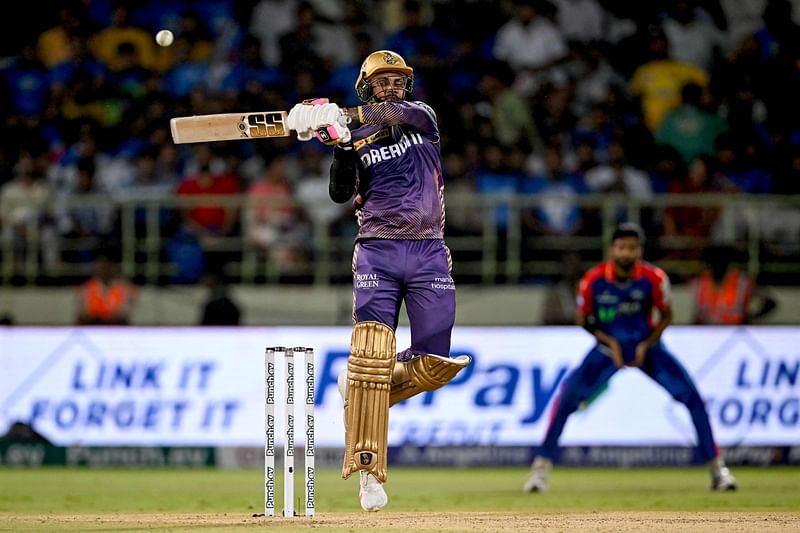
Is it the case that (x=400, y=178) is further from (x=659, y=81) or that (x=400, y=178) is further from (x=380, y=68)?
(x=659, y=81)

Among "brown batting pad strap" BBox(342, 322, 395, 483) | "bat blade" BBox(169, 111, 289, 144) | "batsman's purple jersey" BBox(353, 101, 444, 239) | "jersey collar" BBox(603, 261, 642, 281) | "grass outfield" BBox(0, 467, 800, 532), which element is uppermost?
"bat blade" BBox(169, 111, 289, 144)

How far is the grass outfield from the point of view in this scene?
900 centimetres

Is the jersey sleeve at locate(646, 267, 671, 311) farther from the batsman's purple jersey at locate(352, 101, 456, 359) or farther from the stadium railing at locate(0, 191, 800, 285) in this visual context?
the batsman's purple jersey at locate(352, 101, 456, 359)

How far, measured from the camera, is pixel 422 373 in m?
9.43

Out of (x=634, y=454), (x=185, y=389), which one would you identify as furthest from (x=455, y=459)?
(x=185, y=389)

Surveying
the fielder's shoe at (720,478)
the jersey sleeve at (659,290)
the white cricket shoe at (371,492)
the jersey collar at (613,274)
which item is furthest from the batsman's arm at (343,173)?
the fielder's shoe at (720,478)

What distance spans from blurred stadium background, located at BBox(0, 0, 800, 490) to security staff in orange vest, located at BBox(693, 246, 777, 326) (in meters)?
0.08

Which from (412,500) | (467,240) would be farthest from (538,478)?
(467,240)

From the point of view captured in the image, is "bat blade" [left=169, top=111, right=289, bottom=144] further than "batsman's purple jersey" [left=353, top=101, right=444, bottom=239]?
No

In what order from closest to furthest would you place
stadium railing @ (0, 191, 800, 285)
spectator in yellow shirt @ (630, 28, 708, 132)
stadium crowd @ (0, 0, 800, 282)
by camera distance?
stadium railing @ (0, 191, 800, 285), stadium crowd @ (0, 0, 800, 282), spectator in yellow shirt @ (630, 28, 708, 132)

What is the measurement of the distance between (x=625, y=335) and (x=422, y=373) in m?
4.18

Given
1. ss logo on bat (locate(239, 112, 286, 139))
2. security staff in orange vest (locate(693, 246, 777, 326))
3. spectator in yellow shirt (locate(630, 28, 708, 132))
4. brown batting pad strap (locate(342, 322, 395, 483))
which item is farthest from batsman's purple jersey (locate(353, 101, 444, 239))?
spectator in yellow shirt (locate(630, 28, 708, 132))

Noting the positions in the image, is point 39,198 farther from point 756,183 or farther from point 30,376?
point 756,183

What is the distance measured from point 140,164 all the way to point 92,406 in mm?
3672
